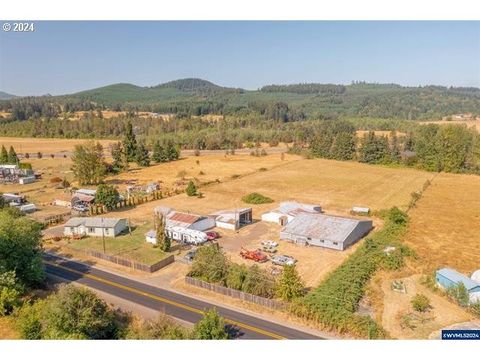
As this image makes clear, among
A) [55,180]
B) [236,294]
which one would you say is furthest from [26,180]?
[236,294]

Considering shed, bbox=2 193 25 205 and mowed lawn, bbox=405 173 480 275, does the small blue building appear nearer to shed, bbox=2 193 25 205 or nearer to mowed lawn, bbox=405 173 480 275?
mowed lawn, bbox=405 173 480 275

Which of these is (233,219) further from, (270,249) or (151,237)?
(151,237)

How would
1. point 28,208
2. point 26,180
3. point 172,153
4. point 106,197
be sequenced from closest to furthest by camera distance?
point 106,197 → point 28,208 → point 26,180 → point 172,153

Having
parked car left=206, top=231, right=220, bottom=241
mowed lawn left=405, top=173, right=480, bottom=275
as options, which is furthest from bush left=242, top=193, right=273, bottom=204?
mowed lawn left=405, top=173, right=480, bottom=275

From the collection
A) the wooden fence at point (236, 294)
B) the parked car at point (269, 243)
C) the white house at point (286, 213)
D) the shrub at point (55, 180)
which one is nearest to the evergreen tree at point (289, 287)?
the wooden fence at point (236, 294)

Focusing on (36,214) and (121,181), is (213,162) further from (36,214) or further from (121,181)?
(36,214)

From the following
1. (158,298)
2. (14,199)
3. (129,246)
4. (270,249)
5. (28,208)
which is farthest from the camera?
(14,199)
